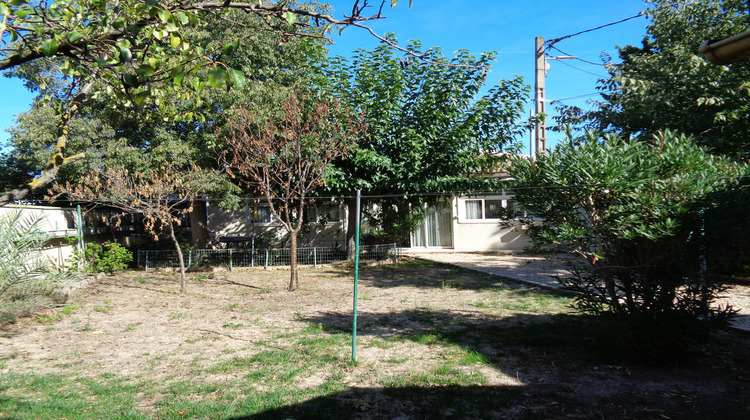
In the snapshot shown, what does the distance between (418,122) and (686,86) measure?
6548 millimetres

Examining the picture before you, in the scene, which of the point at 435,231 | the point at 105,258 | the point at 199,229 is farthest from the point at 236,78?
the point at 435,231

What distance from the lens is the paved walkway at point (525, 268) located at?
8.12m

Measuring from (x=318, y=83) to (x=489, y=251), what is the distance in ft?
33.1

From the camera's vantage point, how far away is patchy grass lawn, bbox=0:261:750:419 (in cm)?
439

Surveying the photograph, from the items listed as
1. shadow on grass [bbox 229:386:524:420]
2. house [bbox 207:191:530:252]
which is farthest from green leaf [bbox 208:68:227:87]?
house [bbox 207:191:530:252]

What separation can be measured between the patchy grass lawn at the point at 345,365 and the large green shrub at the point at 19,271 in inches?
14.6

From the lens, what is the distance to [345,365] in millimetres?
5586

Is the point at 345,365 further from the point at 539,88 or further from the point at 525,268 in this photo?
the point at 539,88

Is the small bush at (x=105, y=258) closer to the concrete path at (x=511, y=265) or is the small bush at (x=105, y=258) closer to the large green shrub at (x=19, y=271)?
the large green shrub at (x=19, y=271)

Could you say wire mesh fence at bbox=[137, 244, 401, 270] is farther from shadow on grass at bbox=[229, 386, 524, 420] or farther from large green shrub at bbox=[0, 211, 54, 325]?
shadow on grass at bbox=[229, 386, 524, 420]

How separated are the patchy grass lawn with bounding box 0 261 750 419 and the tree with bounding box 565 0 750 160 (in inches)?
174

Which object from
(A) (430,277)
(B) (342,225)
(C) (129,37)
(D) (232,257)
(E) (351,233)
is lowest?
(A) (430,277)

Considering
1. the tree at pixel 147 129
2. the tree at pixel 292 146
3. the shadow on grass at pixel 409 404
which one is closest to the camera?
the shadow on grass at pixel 409 404

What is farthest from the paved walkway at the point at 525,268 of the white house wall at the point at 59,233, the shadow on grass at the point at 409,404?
the white house wall at the point at 59,233
